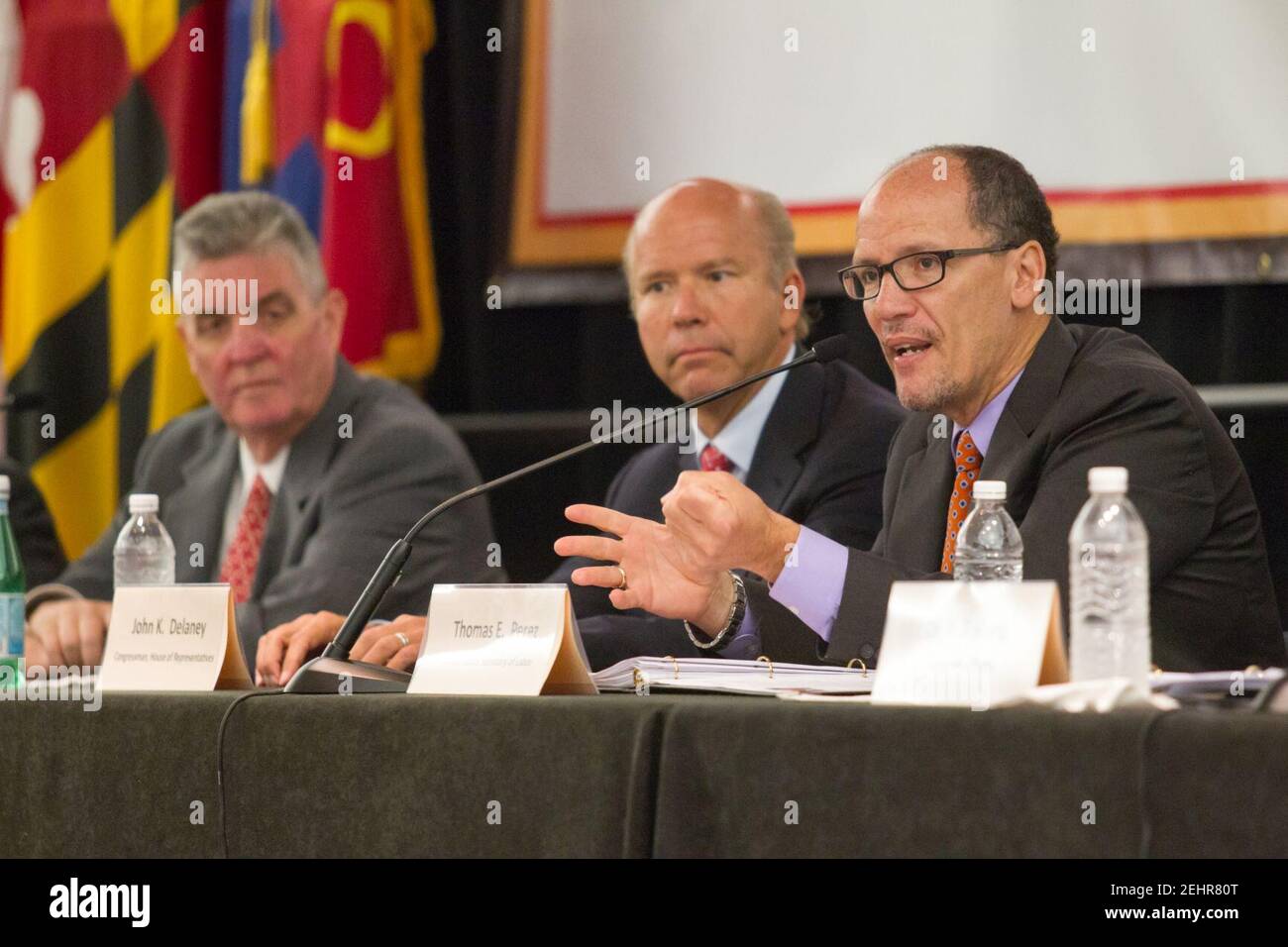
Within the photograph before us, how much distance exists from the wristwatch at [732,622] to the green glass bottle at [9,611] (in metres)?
0.89

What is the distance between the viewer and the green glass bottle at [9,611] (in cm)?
212

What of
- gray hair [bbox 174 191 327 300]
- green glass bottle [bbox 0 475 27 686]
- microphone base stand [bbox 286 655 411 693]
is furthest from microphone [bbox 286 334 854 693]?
gray hair [bbox 174 191 327 300]

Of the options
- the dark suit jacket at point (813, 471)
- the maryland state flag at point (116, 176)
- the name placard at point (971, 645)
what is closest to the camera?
the name placard at point (971, 645)

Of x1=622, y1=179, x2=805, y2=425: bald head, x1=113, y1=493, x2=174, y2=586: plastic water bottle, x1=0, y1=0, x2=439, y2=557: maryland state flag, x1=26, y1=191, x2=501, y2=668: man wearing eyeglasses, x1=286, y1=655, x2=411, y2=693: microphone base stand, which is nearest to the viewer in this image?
x1=286, y1=655, x2=411, y2=693: microphone base stand

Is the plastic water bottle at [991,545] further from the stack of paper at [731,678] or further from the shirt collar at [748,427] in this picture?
the shirt collar at [748,427]

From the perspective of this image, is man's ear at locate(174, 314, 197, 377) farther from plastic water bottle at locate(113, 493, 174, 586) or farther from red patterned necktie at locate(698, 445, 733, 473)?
red patterned necktie at locate(698, 445, 733, 473)

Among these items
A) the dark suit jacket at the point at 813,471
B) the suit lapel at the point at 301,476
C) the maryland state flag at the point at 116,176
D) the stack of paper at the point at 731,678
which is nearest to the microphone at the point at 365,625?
the stack of paper at the point at 731,678

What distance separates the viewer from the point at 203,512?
11.2 feet

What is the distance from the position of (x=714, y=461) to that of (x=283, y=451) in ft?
3.33

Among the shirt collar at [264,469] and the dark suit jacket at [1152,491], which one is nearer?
the dark suit jacket at [1152,491]

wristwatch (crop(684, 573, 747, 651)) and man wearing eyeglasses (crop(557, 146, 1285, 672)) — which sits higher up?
man wearing eyeglasses (crop(557, 146, 1285, 672))

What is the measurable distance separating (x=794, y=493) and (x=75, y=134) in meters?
2.27

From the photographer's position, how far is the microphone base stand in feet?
5.52
